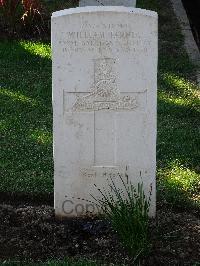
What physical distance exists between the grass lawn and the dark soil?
41 centimetres

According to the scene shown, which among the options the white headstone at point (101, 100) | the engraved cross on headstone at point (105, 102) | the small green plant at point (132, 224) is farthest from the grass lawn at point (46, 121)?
the small green plant at point (132, 224)

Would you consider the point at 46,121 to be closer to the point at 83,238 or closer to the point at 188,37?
the point at 83,238

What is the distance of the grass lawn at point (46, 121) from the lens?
5.44 meters

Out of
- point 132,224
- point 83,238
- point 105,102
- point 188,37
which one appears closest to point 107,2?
point 188,37

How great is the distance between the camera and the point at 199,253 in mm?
4387

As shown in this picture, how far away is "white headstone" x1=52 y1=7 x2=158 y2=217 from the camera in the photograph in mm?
4406

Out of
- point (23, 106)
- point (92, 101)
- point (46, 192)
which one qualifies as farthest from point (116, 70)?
point (23, 106)

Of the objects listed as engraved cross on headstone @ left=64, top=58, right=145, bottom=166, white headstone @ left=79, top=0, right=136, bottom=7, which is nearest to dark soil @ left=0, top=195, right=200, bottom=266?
engraved cross on headstone @ left=64, top=58, right=145, bottom=166

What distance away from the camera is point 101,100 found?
453 cm

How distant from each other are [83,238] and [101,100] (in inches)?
36.6

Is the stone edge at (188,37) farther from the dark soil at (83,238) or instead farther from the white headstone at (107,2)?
the dark soil at (83,238)

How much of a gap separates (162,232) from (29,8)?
221 inches

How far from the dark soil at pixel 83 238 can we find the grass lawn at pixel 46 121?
413 mm

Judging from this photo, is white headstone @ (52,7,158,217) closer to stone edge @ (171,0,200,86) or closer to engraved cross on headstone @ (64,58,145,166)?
engraved cross on headstone @ (64,58,145,166)
